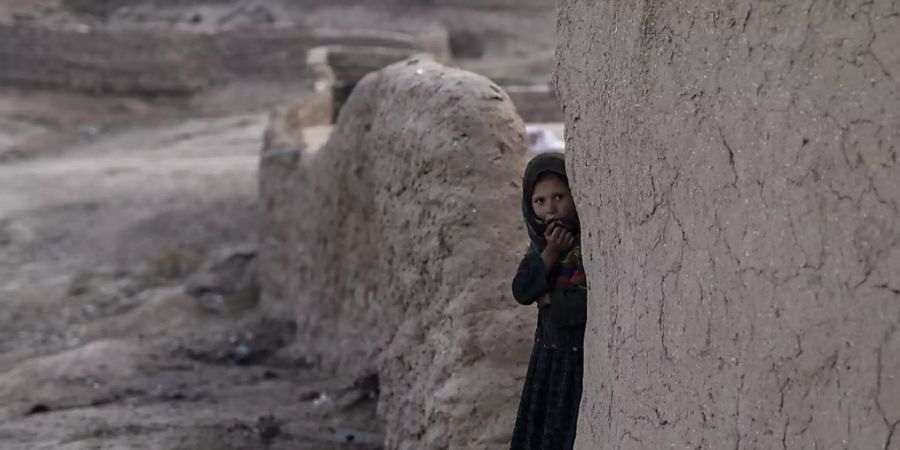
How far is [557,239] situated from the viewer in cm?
261

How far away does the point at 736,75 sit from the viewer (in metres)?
1.80

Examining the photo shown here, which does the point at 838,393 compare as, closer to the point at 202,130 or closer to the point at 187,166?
the point at 187,166

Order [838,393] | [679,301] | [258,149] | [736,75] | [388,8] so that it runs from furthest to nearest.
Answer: [388,8] < [258,149] < [679,301] < [736,75] < [838,393]

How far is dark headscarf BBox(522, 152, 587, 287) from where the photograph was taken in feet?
8.66

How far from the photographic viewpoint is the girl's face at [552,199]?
266 centimetres

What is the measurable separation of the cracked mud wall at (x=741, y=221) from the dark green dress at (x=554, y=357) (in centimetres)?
18

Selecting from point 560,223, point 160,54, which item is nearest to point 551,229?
point 560,223

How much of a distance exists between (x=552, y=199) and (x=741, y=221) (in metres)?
0.90

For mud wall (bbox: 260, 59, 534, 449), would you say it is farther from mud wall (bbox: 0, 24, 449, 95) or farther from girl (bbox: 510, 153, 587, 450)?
mud wall (bbox: 0, 24, 449, 95)

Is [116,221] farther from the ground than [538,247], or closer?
closer

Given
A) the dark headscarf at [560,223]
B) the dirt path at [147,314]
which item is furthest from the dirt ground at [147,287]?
the dark headscarf at [560,223]

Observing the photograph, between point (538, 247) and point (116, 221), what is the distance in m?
8.05

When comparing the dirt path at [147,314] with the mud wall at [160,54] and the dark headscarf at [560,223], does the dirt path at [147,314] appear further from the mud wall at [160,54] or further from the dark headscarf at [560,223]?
the mud wall at [160,54]

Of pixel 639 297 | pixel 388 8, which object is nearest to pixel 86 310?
pixel 639 297
